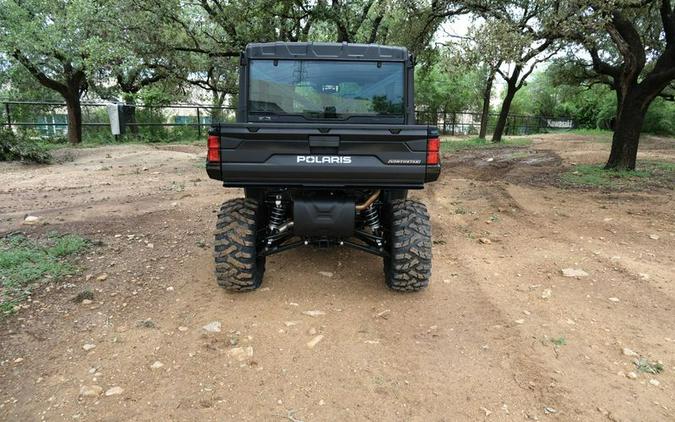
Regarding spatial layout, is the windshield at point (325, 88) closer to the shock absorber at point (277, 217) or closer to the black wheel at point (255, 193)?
the black wheel at point (255, 193)

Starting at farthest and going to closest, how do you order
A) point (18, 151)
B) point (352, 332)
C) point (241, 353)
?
1. point (18, 151)
2. point (352, 332)
3. point (241, 353)

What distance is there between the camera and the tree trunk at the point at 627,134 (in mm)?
10531

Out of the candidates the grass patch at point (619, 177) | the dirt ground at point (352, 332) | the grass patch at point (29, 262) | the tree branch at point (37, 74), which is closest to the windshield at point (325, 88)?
the dirt ground at point (352, 332)

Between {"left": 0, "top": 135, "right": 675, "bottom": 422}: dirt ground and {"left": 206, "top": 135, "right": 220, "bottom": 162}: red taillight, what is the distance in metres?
1.23

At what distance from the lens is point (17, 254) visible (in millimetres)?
4676

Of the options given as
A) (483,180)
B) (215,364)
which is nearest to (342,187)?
(215,364)

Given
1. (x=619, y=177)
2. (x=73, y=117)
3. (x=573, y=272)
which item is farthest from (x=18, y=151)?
(x=619, y=177)

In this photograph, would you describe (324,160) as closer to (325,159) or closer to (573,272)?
(325,159)

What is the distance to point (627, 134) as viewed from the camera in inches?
423

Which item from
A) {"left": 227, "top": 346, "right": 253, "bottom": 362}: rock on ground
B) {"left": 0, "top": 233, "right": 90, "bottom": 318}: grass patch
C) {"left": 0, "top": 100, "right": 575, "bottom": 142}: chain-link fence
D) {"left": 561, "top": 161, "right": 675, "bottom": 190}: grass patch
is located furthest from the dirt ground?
{"left": 0, "top": 100, "right": 575, "bottom": 142}: chain-link fence

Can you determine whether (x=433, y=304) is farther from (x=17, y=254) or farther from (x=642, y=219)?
(x=642, y=219)

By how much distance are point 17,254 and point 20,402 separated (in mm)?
2550

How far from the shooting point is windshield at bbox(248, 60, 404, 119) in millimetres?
4434

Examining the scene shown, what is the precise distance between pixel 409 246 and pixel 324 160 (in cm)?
103
